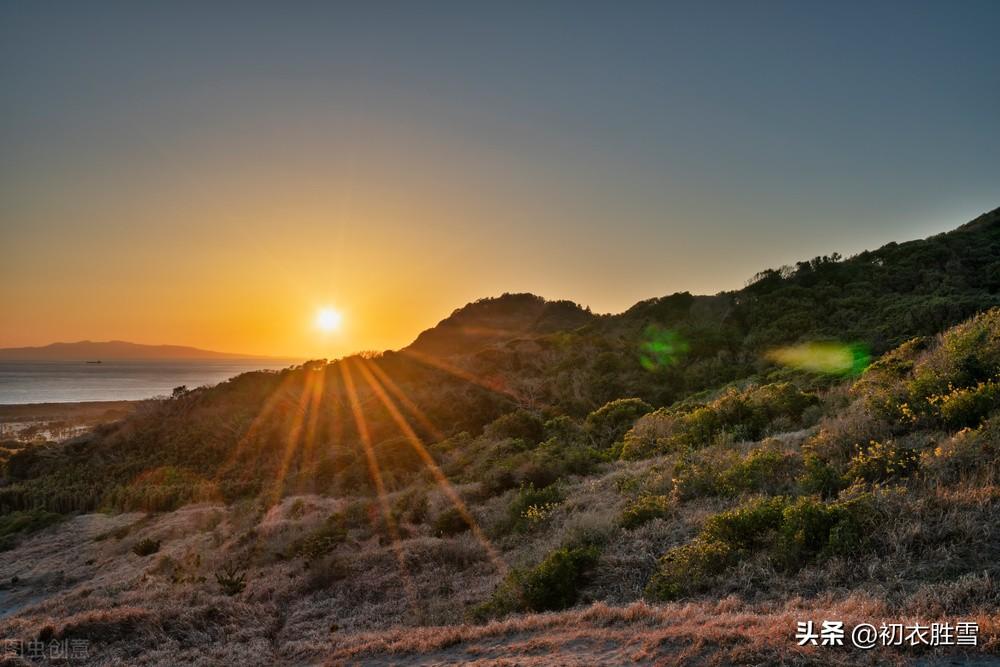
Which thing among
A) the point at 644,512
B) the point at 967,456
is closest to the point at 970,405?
the point at 967,456

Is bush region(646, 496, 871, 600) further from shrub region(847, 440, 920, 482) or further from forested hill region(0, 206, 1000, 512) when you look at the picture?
forested hill region(0, 206, 1000, 512)

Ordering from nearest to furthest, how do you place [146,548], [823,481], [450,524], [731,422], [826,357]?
[823,481], [450,524], [731,422], [146,548], [826,357]

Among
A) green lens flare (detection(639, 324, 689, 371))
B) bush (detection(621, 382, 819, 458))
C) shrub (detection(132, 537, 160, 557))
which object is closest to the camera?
bush (detection(621, 382, 819, 458))

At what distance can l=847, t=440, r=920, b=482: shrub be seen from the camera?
26.9 ft

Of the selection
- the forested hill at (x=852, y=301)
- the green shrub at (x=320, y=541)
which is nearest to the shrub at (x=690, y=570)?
the green shrub at (x=320, y=541)

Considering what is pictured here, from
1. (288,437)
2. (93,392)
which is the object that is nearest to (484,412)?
(288,437)

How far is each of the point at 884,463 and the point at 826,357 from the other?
19110mm

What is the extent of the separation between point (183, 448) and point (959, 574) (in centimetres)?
3772

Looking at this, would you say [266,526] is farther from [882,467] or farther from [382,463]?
[882,467]

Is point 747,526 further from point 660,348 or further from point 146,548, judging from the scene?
point 660,348

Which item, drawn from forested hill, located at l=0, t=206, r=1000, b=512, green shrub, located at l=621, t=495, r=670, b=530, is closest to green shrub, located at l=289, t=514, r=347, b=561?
forested hill, located at l=0, t=206, r=1000, b=512

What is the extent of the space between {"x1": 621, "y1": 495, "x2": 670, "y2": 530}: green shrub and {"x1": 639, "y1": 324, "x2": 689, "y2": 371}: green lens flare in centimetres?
2502

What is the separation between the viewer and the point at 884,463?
27.8 feet

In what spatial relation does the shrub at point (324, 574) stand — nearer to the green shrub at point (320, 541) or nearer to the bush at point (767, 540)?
the green shrub at point (320, 541)
